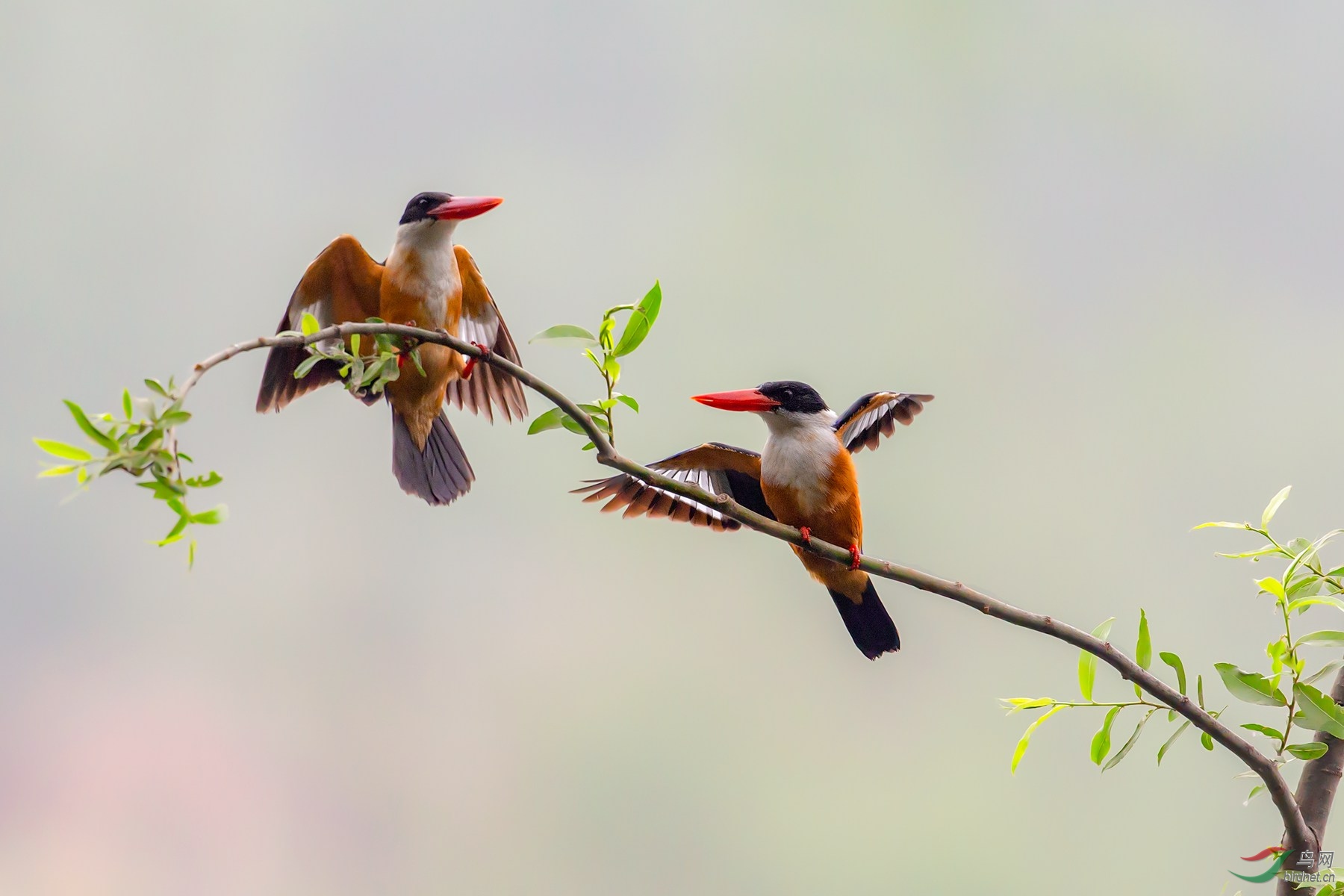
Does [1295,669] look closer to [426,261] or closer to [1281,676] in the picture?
[1281,676]

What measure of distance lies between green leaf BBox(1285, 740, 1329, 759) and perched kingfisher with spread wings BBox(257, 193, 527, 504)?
48.0 inches

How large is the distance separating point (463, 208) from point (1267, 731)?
1.25 m

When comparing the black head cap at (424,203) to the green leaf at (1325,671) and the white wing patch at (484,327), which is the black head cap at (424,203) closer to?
the white wing patch at (484,327)

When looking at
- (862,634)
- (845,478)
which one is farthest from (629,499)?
(862,634)

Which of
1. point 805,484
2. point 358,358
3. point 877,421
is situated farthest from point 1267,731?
point 358,358

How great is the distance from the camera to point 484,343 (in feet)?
6.54

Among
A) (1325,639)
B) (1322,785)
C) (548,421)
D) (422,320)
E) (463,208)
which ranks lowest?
(1322,785)

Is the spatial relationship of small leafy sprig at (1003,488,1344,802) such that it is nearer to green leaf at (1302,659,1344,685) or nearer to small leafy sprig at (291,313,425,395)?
green leaf at (1302,659,1344,685)

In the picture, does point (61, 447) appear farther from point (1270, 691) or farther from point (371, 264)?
point (371, 264)

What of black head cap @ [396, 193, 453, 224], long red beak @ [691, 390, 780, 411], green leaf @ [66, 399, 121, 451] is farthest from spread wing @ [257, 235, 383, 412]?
green leaf @ [66, 399, 121, 451]

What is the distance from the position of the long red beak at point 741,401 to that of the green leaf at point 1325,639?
2.12ft

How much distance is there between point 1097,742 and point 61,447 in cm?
92

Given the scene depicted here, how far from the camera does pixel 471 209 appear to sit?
153cm

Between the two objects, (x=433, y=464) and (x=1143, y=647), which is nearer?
(x=1143, y=647)
